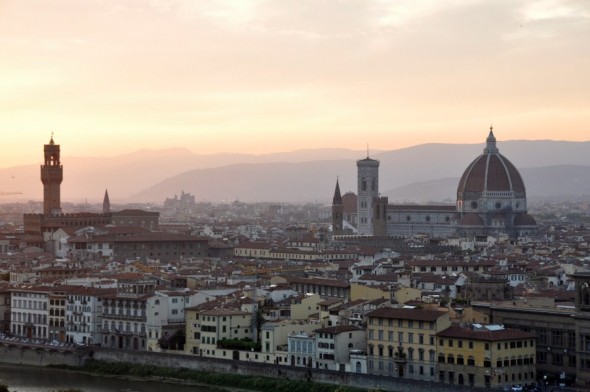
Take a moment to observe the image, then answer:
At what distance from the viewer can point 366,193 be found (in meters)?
142

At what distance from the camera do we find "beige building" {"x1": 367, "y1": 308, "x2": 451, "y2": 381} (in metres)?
47.6

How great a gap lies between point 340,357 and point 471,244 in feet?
→ 203

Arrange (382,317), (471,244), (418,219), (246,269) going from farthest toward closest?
1. (418,219)
2. (471,244)
3. (246,269)
4. (382,317)

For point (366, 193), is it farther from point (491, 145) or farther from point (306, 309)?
point (306, 309)

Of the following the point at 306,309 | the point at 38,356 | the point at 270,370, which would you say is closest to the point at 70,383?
the point at 38,356

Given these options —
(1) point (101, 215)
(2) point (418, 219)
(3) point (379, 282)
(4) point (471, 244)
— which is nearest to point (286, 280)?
(3) point (379, 282)

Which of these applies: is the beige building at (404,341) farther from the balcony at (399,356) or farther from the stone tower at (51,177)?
the stone tower at (51,177)

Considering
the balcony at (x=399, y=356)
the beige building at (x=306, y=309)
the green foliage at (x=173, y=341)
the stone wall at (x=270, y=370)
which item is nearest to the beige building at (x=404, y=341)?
the balcony at (x=399, y=356)

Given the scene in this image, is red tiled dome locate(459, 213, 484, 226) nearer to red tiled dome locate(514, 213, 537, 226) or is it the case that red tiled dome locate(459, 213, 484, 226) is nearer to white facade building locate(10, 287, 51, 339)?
red tiled dome locate(514, 213, 537, 226)

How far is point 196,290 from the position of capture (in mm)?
60719

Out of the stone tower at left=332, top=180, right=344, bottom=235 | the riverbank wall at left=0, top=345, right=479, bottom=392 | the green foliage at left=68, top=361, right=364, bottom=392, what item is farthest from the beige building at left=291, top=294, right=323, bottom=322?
the stone tower at left=332, top=180, right=344, bottom=235

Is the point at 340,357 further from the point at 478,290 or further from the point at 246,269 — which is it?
the point at 246,269

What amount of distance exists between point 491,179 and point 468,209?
4.09 m

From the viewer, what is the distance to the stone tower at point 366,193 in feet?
461
